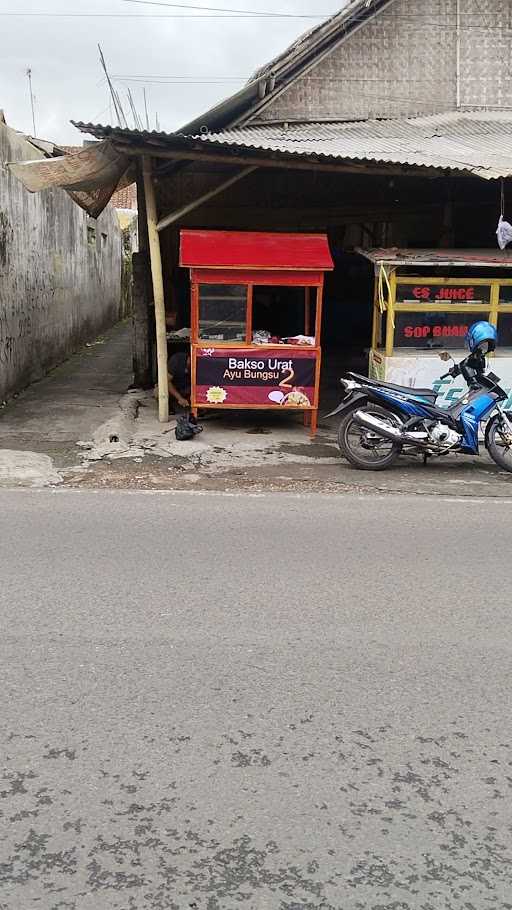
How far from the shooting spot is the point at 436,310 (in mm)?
9805

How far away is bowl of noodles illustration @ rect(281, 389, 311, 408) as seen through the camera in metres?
9.79

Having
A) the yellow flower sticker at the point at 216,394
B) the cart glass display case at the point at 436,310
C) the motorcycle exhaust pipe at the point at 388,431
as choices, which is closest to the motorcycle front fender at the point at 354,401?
the motorcycle exhaust pipe at the point at 388,431

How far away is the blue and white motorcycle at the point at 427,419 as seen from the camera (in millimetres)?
8289

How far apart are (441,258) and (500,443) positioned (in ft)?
7.97

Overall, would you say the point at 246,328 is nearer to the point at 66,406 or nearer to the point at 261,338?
the point at 261,338

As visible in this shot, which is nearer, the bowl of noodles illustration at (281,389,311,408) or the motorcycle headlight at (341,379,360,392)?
the motorcycle headlight at (341,379,360,392)

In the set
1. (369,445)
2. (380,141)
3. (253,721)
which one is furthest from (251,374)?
(253,721)

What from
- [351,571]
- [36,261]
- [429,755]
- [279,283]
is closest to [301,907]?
[429,755]

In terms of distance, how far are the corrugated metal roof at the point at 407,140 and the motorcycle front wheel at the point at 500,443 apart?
109 inches

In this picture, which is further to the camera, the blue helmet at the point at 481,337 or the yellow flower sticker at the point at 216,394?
the yellow flower sticker at the point at 216,394

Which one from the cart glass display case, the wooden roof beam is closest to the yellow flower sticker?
the cart glass display case

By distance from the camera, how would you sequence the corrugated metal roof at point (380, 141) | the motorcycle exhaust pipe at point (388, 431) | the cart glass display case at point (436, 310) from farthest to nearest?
the cart glass display case at point (436, 310) < the corrugated metal roof at point (380, 141) < the motorcycle exhaust pipe at point (388, 431)

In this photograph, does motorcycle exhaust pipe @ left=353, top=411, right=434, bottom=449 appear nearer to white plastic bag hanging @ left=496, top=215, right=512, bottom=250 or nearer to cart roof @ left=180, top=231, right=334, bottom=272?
cart roof @ left=180, top=231, right=334, bottom=272

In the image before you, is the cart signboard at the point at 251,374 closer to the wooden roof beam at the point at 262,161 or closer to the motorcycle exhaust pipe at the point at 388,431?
the motorcycle exhaust pipe at the point at 388,431
